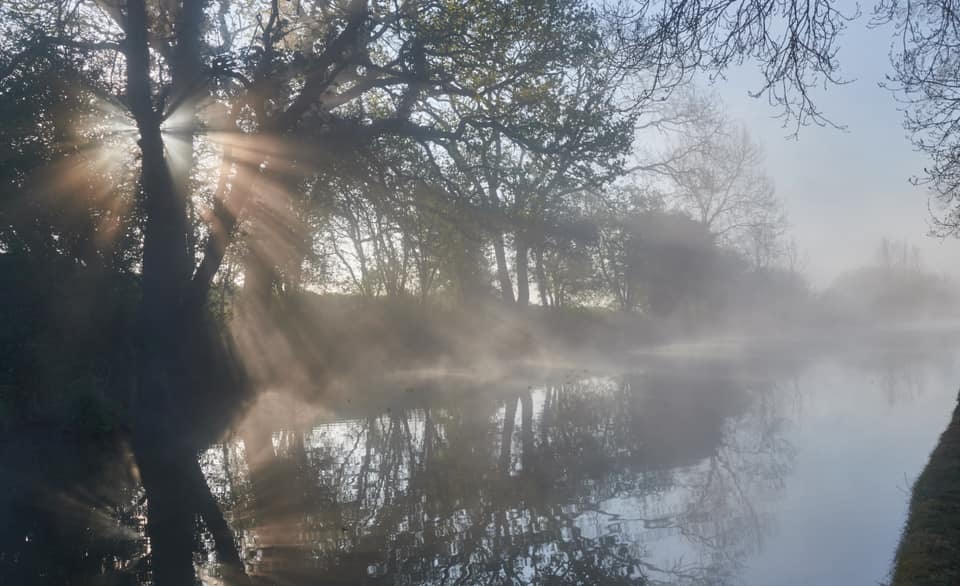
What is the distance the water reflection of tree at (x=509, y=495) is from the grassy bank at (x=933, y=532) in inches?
48.9

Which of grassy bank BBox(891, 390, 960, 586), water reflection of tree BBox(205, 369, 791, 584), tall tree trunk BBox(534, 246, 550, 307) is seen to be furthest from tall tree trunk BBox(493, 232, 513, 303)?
grassy bank BBox(891, 390, 960, 586)

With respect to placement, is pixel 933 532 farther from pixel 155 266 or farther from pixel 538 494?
pixel 155 266

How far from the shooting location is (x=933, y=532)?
666 centimetres

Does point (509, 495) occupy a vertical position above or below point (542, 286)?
below

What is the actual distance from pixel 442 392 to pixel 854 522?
15.4 metres

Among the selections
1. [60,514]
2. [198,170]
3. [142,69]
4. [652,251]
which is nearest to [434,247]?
[198,170]

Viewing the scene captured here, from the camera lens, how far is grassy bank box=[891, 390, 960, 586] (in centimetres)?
575

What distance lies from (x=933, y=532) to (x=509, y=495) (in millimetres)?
4185

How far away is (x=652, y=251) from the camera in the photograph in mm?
53969

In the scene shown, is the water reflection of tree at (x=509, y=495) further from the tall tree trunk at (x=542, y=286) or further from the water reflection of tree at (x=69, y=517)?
the tall tree trunk at (x=542, y=286)

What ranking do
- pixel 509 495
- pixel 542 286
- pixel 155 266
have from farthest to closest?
pixel 542 286 → pixel 155 266 → pixel 509 495

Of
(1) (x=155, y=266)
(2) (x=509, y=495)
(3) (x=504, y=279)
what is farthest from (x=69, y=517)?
(3) (x=504, y=279)

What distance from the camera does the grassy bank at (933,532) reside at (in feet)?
18.9

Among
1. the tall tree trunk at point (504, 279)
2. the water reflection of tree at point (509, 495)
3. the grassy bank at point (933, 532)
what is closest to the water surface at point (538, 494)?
the water reflection of tree at point (509, 495)
